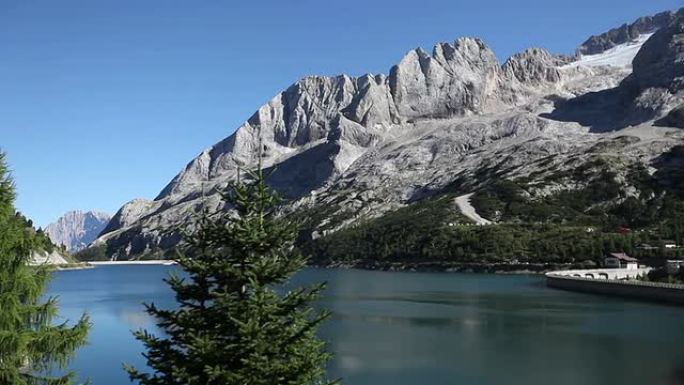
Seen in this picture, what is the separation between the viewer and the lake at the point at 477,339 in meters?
44.4

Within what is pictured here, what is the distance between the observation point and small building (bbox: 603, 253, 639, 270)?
142 meters

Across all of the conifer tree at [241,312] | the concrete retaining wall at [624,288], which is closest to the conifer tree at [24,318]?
the conifer tree at [241,312]

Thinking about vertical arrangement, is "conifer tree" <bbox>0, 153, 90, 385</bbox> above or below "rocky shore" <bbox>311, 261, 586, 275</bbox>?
above

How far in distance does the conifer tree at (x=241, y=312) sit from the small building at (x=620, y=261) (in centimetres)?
13881

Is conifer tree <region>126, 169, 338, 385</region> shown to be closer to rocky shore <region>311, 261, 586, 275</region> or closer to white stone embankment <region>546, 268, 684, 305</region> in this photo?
white stone embankment <region>546, 268, 684, 305</region>

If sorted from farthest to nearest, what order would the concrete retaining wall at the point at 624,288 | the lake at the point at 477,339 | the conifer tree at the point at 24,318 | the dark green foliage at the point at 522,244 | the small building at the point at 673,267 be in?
the dark green foliage at the point at 522,244, the small building at the point at 673,267, the concrete retaining wall at the point at 624,288, the lake at the point at 477,339, the conifer tree at the point at 24,318

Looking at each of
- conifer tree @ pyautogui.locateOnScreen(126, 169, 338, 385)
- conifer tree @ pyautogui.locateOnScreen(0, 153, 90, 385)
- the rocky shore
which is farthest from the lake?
the rocky shore

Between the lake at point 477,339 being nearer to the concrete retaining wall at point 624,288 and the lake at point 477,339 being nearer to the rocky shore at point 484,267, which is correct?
the concrete retaining wall at point 624,288

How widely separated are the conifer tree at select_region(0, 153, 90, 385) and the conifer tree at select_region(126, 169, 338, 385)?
1.69 meters

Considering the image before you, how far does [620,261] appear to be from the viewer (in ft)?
473

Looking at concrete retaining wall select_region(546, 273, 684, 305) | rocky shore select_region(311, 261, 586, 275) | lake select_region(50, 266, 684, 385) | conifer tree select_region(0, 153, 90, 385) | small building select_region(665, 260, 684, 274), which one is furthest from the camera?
rocky shore select_region(311, 261, 586, 275)

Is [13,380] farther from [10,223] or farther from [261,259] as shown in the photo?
[261,259]

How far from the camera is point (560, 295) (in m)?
104

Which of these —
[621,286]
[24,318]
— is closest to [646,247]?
[621,286]
